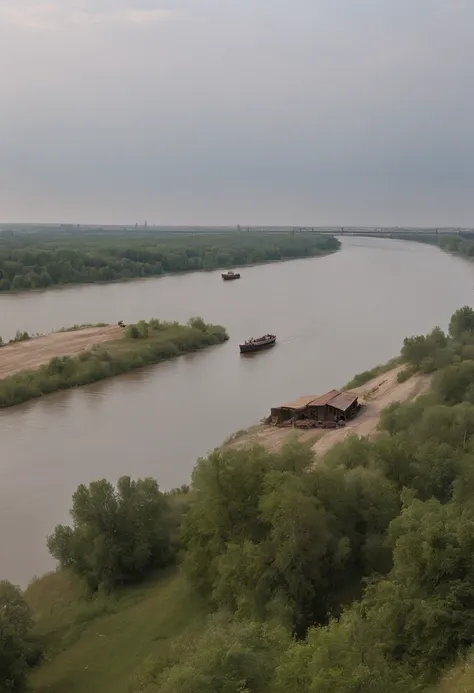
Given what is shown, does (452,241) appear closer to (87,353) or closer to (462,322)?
(462,322)

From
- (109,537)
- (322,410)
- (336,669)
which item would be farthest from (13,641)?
(322,410)

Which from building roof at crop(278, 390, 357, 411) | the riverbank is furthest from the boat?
building roof at crop(278, 390, 357, 411)

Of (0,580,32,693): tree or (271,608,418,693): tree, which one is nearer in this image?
(271,608,418,693): tree

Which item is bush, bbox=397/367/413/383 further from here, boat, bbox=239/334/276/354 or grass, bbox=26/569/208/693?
grass, bbox=26/569/208/693

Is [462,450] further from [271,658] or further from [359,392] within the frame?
[359,392]

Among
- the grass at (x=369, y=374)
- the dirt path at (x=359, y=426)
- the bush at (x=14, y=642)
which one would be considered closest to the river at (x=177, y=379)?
the grass at (x=369, y=374)

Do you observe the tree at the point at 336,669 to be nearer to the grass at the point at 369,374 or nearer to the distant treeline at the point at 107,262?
the grass at the point at 369,374
